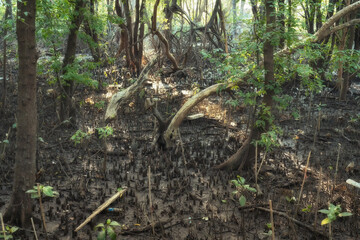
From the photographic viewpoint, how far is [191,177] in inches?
209

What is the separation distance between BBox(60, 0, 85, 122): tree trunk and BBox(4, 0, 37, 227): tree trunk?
2825 millimetres

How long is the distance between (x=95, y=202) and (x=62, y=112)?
342 centimetres

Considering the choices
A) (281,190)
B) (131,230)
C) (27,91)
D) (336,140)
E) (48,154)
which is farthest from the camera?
(336,140)

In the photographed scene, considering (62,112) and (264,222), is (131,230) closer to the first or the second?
(264,222)

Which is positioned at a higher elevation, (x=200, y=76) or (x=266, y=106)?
(x=200, y=76)

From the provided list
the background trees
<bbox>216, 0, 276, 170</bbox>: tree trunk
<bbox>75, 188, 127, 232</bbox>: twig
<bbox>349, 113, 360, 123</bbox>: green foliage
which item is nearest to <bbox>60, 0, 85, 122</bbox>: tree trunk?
the background trees

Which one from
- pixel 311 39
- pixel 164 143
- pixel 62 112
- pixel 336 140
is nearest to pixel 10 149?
pixel 62 112

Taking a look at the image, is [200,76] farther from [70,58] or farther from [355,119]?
[70,58]

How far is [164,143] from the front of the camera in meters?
6.31

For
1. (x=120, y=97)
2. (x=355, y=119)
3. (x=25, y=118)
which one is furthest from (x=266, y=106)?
(x=355, y=119)

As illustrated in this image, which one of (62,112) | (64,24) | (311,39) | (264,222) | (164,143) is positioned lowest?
(264,222)

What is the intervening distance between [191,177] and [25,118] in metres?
2.71

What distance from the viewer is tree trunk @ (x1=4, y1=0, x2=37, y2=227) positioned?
3244 mm

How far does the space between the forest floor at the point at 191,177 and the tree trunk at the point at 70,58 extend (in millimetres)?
269
